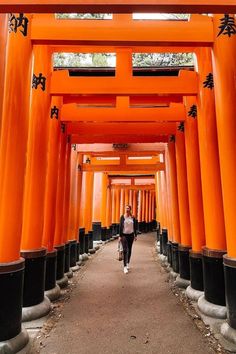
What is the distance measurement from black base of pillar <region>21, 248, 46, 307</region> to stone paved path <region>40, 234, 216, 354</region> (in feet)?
1.77

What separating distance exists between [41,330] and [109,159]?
1126cm

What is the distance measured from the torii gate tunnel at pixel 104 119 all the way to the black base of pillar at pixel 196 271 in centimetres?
2

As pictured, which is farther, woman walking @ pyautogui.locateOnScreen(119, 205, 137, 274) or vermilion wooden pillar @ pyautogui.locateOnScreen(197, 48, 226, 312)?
woman walking @ pyautogui.locateOnScreen(119, 205, 137, 274)

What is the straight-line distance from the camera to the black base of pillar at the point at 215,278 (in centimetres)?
477

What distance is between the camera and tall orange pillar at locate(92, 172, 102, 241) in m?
17.7

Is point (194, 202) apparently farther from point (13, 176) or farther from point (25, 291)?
point (13, 176)

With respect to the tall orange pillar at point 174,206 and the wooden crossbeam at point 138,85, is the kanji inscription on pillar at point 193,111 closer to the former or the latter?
the wooden crossbeam at point 138,85

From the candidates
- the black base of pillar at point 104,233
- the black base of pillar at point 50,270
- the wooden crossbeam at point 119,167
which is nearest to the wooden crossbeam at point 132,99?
the black base of pillar at point 50,270

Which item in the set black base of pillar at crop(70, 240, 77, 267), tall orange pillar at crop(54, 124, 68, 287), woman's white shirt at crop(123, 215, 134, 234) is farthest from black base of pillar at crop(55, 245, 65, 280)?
woman's white shirt at crop(123, 215, 134, 234)

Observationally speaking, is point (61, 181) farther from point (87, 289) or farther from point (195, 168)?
point (195, 168)

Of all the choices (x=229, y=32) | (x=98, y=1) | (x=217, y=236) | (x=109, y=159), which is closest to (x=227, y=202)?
(x=217, y=236)

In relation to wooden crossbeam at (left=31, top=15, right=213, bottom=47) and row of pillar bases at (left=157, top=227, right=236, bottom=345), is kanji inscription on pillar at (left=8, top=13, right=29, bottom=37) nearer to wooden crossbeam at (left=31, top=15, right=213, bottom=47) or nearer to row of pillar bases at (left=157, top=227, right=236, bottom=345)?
wooden crossbeam at (left=31, top=15, right=213, bottom=47)

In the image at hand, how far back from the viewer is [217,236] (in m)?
4.90

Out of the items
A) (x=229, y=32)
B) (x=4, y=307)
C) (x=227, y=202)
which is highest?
(x=229, y=32)
